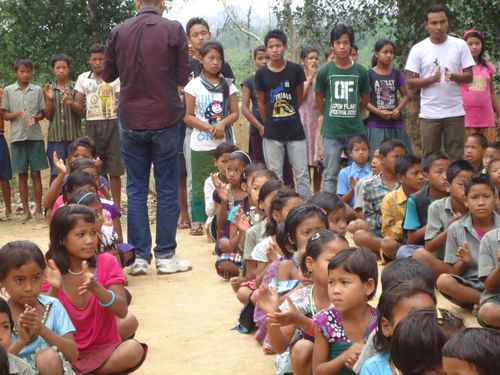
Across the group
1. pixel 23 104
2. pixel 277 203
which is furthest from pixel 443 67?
pixel 23 104

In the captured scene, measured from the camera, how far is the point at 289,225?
4.72 meters

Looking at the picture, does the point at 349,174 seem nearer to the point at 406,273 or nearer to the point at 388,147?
the point at 388,147

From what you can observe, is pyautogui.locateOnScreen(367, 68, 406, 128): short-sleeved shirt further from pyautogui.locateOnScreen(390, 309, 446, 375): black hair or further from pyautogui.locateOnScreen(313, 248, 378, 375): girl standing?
pyautogui.locateOnScreen(390, 309, 446, 375): black hair

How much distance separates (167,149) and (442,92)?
2588 millimetres

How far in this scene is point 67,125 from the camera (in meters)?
9.88

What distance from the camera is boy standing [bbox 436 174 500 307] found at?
5262mm

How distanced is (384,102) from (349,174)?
1.30 metres

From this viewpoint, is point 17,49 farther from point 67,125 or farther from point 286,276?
point 286,276

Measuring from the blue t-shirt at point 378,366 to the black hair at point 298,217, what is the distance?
1.41 m

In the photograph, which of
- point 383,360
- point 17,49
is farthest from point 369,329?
point 17,49

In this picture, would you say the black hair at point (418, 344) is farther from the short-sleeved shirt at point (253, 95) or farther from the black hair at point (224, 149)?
the short-sleeved shirt at point (253, 95)

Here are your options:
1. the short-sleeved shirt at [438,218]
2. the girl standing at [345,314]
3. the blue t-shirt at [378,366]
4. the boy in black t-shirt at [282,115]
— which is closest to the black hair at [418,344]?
the blue t-shirt at [378,366]

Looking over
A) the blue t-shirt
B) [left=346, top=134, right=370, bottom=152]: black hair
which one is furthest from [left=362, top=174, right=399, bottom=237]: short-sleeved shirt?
the blue t-shirt

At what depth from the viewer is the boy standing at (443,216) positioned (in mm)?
5746
